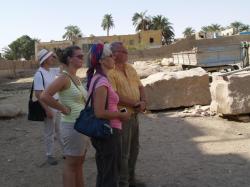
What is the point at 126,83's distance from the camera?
4.42 m

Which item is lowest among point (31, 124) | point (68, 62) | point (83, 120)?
point (31, 124)

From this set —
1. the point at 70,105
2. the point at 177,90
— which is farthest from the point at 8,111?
the point at 70,105

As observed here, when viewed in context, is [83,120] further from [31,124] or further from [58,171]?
[31,124]

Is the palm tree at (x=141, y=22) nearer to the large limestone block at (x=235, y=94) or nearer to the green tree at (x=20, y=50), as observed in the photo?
the green tree at (x=20, y=50)

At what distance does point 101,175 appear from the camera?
139 inches

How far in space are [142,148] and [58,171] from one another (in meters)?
1.63

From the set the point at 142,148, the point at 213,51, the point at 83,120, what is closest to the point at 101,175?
the point at 83,120

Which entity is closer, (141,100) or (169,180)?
(141,100)

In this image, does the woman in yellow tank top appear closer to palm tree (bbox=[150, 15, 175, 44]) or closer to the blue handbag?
the blue handbag

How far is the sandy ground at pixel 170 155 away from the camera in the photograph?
204 inches

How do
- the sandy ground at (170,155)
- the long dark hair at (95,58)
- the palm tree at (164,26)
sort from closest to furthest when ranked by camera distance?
the long dark hair at (95,58)
the sandy ground at (170,155)
the palm tree at (164,26)

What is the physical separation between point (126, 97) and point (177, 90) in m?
5.40

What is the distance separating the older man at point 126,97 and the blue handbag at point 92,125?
867 mm

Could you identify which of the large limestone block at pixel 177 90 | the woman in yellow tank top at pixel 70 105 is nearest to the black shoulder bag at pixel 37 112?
the woman in yellow tank top at pixel 70 105
